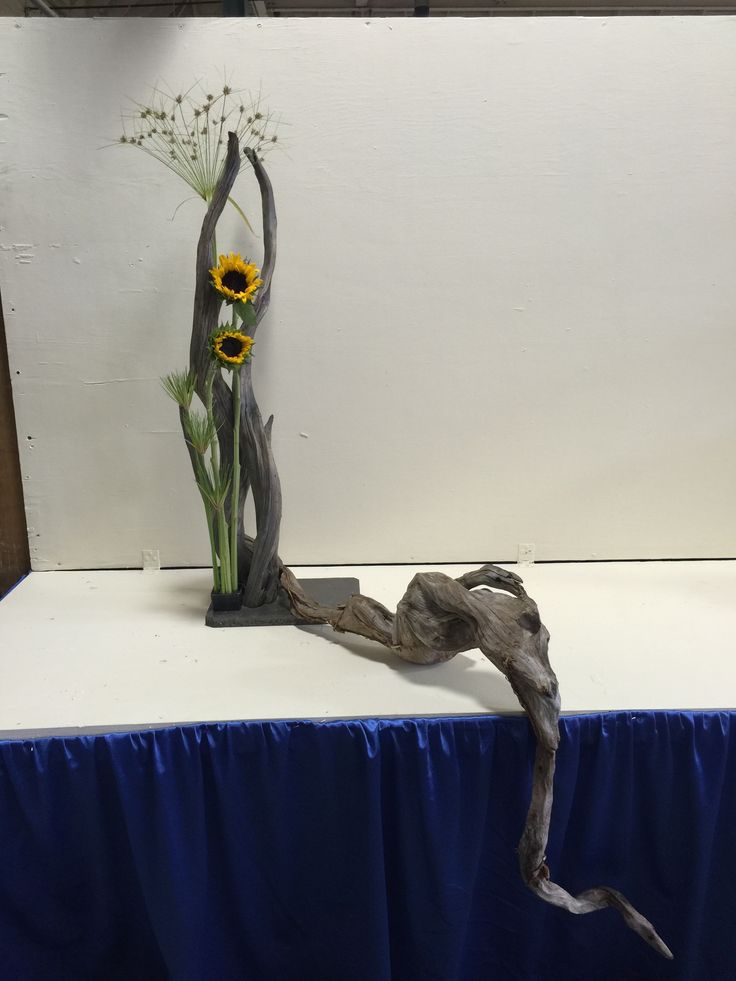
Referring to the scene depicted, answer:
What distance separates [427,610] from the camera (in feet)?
4.07

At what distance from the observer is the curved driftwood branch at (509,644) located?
3.37 feet

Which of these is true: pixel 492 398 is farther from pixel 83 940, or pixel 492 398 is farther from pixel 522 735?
pixel 83 940

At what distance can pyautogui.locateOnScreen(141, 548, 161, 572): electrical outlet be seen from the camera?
1.84m

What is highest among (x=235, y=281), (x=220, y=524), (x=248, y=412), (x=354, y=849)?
(x=235, y=281)

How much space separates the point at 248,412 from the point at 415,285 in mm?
551

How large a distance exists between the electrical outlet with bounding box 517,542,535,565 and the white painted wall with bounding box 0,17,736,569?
3 cm

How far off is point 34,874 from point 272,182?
1.45 meters

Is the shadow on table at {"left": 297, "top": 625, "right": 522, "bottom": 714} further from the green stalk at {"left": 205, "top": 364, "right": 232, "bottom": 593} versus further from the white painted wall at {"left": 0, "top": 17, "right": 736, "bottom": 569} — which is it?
the white painted wall at {"left": 0, "top": 17, "right": 736, "bottom": 569}

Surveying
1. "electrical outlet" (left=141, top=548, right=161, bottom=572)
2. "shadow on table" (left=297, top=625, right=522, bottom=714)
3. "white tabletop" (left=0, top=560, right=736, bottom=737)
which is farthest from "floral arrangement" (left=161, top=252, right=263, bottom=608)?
"electrical outlet" (left=141, top=548, right=161, bottom=572)

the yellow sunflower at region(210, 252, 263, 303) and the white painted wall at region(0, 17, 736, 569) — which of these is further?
the white painted wall at region(0, 17, 736, 569)

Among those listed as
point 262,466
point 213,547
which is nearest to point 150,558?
point 213,547

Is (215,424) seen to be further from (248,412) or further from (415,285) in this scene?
(415,285)

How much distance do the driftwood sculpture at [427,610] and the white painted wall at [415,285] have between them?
30 cm

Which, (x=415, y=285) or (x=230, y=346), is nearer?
(x=230, y=346)
